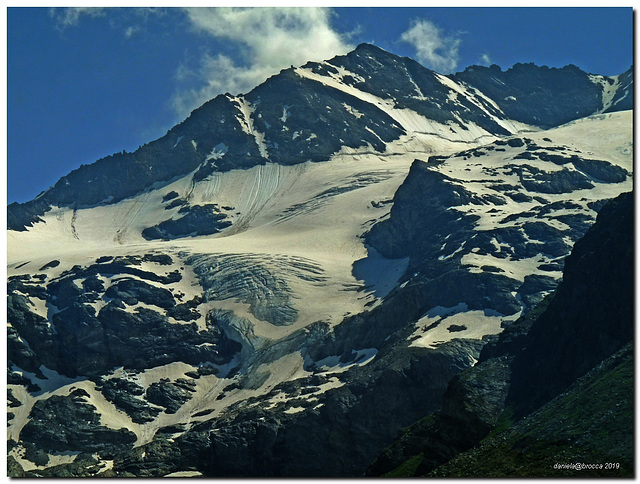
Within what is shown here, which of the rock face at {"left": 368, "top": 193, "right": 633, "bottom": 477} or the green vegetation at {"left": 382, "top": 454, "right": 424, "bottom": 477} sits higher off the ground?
the rock face at {"left": 368, "top": 193, "right": 633, "bottom": 477}

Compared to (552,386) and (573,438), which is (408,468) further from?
(573,438)

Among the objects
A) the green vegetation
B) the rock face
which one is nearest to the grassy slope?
the rock face

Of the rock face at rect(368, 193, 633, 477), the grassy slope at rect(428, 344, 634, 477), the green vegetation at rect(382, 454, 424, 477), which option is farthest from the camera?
the green vegetation at rect(382, 454, 424, 477)

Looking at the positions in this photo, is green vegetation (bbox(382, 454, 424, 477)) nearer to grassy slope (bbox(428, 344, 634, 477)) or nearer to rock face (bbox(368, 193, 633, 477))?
rock face (bbox(368, 193, 633, 477))

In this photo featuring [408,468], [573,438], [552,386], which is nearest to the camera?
[573,438]

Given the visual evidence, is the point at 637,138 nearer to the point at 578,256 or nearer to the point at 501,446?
the point at 501,446

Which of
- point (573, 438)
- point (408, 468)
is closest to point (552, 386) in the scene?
point (408, 468)

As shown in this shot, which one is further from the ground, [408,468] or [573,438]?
[573,438]

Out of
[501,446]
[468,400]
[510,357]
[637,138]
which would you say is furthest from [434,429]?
[637,138]

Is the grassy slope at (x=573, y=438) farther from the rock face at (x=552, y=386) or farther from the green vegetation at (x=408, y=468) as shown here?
the green vegetation at (x=408, y=468)
